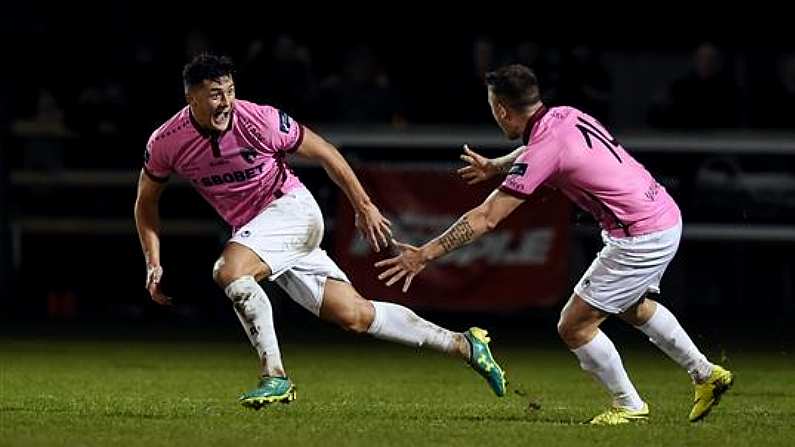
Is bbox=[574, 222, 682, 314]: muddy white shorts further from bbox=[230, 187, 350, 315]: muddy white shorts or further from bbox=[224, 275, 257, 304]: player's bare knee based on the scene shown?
bbox=[224, 275, 257, 304]: player's bare knee

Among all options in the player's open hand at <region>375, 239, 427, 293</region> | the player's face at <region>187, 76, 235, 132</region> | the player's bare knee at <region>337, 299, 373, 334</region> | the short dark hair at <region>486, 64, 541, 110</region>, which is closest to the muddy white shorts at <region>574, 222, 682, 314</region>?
the short dark hair at <region>486, 64, 541, 110</region>

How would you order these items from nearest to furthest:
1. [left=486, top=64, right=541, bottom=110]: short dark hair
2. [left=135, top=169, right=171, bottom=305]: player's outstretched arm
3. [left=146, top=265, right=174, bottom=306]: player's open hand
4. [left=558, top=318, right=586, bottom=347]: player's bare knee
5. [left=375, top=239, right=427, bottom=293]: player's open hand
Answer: [left=375, top=239, right=427, bottom=293]: player's open hand
[left=486, top=64, right=541, bottom=110]: short dark hair
[left=558, top=318, right=586, bottom=347]: player's bare knee
[left=146, top=265, right=174, bottom=306]: player's open hand
[left=135, top=169, right=171, bottom=305]: player's outstretched arm

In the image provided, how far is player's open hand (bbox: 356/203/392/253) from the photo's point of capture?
10.0m

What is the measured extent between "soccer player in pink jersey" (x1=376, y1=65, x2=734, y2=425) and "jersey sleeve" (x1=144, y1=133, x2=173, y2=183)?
1465mm

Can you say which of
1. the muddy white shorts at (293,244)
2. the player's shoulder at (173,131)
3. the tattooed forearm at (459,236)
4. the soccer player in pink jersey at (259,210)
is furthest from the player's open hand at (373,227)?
the player's shoulder at (173,131)

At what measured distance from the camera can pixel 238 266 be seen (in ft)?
33.9

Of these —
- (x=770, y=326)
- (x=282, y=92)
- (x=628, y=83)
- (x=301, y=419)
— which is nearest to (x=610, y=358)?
(x=301, y=419)

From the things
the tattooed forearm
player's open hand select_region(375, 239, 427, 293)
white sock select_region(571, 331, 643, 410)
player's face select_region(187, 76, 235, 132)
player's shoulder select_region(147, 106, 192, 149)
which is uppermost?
player's face select_region(187, 76, 235, 132)

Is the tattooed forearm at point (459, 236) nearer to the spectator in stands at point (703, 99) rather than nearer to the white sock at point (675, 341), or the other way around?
the white sock at point (675, 341)

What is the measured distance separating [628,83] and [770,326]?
4309mm

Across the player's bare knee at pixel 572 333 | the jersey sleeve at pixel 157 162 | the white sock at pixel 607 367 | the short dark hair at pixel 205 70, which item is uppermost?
the short dark hair at pixel 205 70

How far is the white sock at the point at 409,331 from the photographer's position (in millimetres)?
10586

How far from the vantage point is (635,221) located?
10117 mm

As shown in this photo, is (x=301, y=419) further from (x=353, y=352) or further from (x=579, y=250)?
(x=579, y=250)
